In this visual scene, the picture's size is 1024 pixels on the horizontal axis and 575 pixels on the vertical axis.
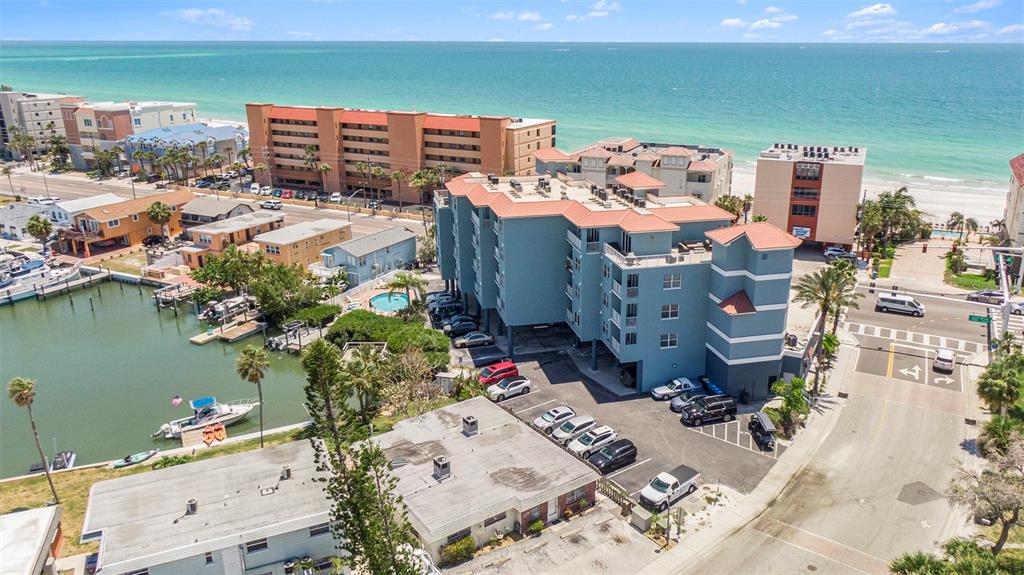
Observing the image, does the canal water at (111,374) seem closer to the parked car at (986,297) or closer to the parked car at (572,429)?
the parked car at (572,429)

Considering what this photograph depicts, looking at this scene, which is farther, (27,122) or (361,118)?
(27,122)

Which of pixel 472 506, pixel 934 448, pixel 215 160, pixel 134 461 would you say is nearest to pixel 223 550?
pixel 472 506

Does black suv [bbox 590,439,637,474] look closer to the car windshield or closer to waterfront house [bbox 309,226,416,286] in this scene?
the car windshield

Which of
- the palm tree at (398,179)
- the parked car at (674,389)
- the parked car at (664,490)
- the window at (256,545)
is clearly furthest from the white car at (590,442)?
the palm tree at (398,179)

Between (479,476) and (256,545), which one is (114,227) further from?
(479,476)

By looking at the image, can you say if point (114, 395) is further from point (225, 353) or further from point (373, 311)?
point (373, 311)

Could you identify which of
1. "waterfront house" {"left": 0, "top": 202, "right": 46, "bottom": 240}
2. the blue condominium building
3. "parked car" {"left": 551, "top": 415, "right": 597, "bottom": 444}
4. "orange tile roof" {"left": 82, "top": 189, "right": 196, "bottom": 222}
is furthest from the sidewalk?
"waterfront house" {"left": 0, "top": 202, "right": 46, "bottom": 240}

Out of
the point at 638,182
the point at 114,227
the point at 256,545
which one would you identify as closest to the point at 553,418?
the point at 256,545
